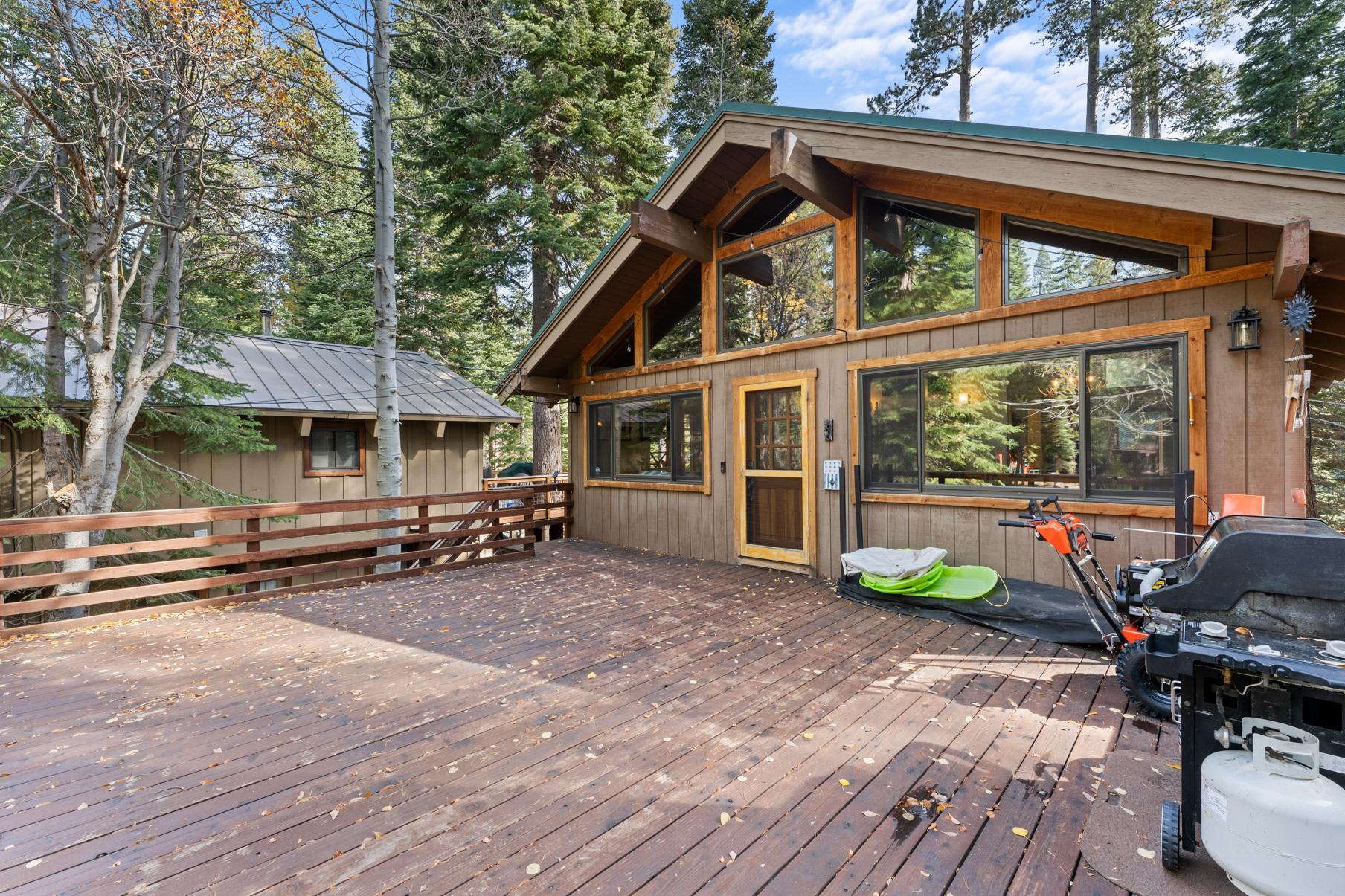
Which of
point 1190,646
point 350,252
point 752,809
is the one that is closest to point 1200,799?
point 1190,646

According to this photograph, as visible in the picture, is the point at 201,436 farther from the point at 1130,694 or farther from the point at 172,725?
the point at 1130,694

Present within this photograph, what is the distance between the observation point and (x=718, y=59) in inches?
512

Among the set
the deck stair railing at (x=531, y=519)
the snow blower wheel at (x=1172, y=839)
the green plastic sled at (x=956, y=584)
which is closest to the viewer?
the snow blower wheel at (x=1172, y=839)

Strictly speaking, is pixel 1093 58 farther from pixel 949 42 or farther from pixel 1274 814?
pixel 1274 814

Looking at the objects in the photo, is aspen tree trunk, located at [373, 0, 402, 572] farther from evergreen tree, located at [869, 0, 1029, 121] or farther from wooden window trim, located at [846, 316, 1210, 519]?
evergreen tree, located at [869, 0, 1029, 121]

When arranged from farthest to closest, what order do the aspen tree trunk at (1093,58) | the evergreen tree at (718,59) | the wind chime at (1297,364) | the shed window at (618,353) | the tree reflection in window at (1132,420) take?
the evergreen tree at (718,59), the aspen tree trunk at (1093,58), the shed window at (618,353), the tree reflection in window at (1132,420), the wind chime at (1297,364)

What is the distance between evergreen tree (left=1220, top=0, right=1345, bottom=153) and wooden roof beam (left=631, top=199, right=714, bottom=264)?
9.91m

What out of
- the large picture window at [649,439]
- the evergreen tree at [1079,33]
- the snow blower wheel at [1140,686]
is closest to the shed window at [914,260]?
the large picture window at [649,439]

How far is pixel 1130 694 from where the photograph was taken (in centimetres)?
270

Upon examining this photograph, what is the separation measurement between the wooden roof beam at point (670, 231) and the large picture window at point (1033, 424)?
2378 millimetres

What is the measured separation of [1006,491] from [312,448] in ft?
27.1

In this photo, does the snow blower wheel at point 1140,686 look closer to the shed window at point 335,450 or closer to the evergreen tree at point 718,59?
the shed window at point 335,450

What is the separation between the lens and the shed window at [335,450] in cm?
789

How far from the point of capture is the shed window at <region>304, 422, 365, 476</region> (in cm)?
789
